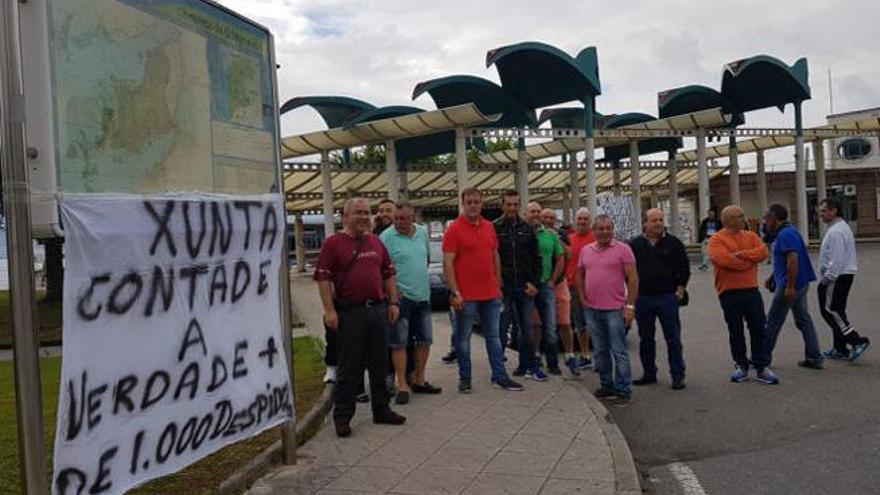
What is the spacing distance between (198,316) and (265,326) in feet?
2.39

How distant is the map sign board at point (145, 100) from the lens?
10.4 feet

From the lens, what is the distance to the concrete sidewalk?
190 inches

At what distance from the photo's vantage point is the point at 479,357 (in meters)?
9.56

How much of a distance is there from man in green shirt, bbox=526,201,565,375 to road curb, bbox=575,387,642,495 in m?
1.30

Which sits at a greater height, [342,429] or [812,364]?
[342,429]

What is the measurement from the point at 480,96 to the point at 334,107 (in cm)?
549

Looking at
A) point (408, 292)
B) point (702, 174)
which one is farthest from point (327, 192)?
point (408, 292)

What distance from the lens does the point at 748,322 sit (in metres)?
7.78

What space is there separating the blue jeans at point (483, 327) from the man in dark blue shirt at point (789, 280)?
2854 mm

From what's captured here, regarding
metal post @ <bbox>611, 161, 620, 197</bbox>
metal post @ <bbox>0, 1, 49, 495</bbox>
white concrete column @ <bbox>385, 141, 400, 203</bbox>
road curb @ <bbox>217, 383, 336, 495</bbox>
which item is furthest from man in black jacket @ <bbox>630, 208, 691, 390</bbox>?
metal post @ <bbox>611, 161, 620, 197</bbox>

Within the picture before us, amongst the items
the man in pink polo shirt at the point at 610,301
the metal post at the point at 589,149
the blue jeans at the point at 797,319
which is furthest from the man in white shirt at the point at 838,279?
the metal post at the point at 589,149

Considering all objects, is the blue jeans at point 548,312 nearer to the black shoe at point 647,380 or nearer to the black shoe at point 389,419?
the black shoe at point 647,380

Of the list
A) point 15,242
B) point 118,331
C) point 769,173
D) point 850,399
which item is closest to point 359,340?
point 118,331

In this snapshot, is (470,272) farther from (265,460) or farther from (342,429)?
(265,460)
